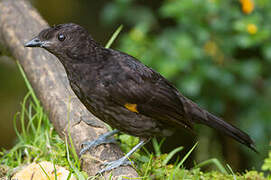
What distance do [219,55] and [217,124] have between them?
6.35 feet

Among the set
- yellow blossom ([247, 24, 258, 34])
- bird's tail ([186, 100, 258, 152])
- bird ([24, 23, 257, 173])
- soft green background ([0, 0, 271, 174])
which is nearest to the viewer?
bird ([24, 23, 257, 173])

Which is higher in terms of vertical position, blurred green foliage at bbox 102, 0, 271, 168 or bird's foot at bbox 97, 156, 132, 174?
blurred green foliage at bbox 102, 0, 271, 168

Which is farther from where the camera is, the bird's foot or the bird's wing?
the bird's wing

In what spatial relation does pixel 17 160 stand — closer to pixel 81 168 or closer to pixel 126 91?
pixel 81 168

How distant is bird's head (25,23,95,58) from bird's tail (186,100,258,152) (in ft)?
3.96

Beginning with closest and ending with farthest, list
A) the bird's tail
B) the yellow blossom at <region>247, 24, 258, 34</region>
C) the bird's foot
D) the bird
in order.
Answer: the bird's foot
the bird
the bird's tail
the yellow blossom at <region>247, 24, 258, 34</region>

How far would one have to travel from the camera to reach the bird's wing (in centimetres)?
361

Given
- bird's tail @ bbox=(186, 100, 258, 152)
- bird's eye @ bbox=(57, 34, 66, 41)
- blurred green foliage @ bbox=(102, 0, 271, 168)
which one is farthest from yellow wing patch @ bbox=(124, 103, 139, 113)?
blurred green foliage @ bbox=(102, 0, 271, 168)

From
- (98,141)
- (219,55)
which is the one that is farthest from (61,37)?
(219,55)

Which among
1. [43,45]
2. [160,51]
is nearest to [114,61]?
[43,45]

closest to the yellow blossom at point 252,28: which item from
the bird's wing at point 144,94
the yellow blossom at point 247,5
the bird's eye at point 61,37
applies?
the yellow blossom at point 247,5

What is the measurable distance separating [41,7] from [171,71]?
15.8ft

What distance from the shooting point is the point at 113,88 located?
11.7 feet

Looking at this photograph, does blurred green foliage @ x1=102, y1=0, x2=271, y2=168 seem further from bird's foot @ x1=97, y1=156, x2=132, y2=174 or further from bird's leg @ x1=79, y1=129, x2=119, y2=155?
bird's foot @ x1=97, y1=156, x2=132, y2=174
